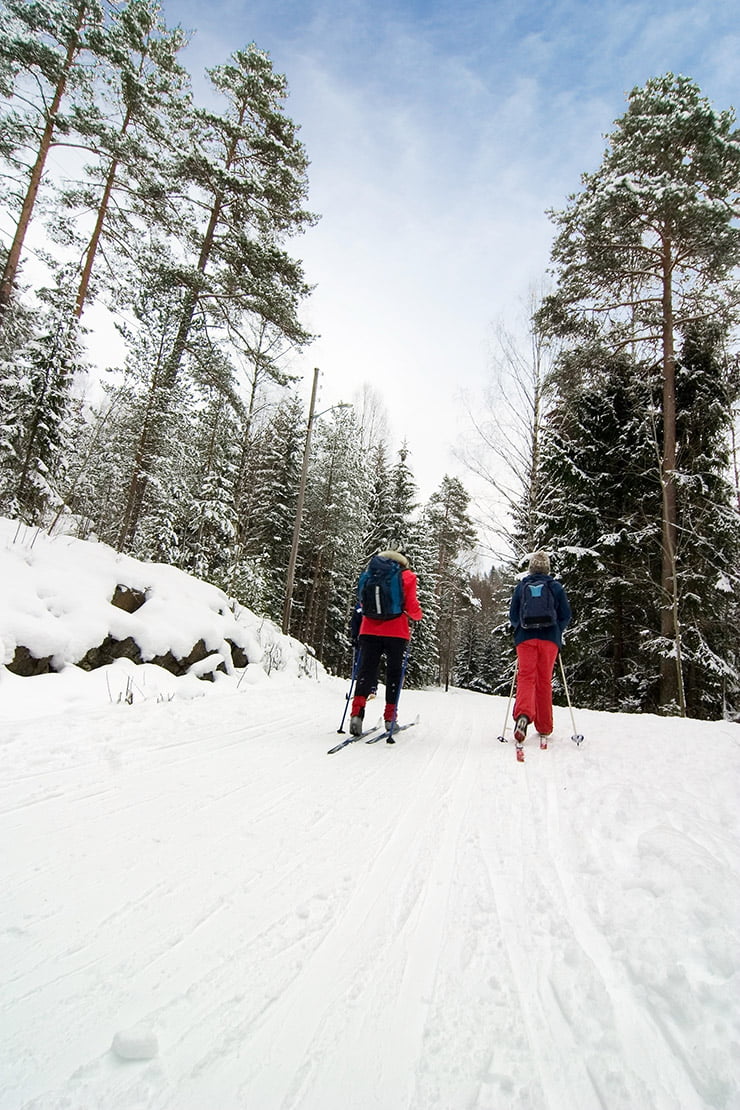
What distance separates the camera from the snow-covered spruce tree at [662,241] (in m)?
8.59

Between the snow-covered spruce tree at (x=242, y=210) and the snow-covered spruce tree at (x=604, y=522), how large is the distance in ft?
23.6

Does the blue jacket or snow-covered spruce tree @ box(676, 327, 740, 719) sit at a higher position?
snow-covered spruce tree @ box(676, 327, 740, 719)

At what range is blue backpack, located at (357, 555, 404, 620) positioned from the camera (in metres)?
4.67

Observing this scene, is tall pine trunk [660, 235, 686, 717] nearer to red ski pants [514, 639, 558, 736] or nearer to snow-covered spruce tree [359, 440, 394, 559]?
red ski pants [514, 639, 558, 736]

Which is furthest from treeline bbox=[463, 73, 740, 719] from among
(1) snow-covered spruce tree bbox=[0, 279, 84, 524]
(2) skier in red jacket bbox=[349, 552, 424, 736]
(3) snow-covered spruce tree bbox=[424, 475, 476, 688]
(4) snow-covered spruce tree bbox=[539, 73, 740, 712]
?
(3) snow-covered spruce tree bbox=[424, 475, 476, 688]

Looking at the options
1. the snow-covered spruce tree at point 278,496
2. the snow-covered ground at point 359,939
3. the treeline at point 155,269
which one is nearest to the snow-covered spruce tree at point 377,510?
the snow-covered spruce tree at point 278,496

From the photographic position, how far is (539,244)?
11055 mm

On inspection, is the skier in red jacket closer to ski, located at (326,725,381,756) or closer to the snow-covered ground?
ski, located at (326,725,381,756)

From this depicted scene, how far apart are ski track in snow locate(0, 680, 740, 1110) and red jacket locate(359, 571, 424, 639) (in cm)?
189

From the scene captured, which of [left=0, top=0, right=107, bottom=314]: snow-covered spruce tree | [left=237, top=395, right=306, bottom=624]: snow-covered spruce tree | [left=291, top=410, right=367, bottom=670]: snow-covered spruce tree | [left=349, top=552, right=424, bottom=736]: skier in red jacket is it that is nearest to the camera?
[left=349, top=552, right=424, bottom=736]: skier in red jacket

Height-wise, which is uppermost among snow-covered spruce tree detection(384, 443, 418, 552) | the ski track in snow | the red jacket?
snow-covered spruce tree detection(384, 443, 418, 552)

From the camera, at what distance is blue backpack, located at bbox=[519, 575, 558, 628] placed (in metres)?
4.66

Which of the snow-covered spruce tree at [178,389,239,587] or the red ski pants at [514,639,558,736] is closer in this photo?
the red ski pants at [514,639,558,736]

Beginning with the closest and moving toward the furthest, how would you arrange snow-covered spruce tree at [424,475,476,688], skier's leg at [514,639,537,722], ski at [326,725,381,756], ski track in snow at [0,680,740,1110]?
ski track in snow at [0,680,740,1110], ski at [326,725,381,756], skier's leg at [514,639,537,722], snow-covered spruce tree at [424,475,476,688]
